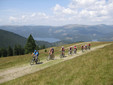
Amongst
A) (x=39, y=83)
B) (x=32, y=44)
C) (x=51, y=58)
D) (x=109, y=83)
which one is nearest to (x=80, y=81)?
(x=109, y=83)

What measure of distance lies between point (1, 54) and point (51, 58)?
82046 mm

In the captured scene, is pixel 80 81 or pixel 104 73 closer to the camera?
pixel 80 81

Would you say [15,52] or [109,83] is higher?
[109,83]

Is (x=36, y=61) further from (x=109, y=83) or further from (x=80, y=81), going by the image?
(x=109, y=83)

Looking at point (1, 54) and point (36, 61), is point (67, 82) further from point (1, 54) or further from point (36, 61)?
point (1, 54)

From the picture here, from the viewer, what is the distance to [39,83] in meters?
11.8

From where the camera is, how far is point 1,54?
94125 mm

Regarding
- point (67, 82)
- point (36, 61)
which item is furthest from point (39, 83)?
point (36, 61)

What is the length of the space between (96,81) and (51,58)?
16728 millimetres

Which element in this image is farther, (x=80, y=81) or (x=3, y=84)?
(x=3, y=84)

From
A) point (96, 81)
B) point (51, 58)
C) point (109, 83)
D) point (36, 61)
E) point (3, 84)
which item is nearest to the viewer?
point (109, 83)

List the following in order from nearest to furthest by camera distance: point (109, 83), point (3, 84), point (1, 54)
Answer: point (109, 83), point (3, 84), point (1, 54)

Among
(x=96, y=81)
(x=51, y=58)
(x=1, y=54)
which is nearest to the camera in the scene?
(x=96, y=81)

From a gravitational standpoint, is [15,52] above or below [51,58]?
below
